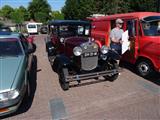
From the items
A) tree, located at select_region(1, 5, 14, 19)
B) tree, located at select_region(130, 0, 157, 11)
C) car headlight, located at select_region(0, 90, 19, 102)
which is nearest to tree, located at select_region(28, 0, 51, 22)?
tree, located at select_region(1, 5, 14, 19)

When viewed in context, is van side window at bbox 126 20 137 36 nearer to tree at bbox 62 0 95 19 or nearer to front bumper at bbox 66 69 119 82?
front bumper at bbox 66 69 119 82

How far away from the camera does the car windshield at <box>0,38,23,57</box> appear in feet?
20.7

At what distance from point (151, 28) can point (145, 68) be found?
1369 millimetres

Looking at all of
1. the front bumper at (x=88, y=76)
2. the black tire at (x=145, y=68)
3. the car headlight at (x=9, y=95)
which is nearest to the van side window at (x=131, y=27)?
the black tire at (x=145, y=68)

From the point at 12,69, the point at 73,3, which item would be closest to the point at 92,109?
the point at 12,69

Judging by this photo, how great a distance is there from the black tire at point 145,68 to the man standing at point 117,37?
83cm

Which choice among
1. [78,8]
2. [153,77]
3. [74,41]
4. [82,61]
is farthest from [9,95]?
[78,8]

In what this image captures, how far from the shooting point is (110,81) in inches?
302

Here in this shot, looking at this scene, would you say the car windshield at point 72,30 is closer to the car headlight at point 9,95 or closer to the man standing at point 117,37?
the man standing at point 117,37

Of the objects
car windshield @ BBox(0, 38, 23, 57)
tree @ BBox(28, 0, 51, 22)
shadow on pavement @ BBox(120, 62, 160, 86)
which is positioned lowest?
shadow on pavement @ BBox(120, 62, 160, 86)

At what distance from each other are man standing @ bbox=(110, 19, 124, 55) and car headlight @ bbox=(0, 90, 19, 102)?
440 cm

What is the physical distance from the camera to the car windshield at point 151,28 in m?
7.93

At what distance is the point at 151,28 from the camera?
8031 millimetres

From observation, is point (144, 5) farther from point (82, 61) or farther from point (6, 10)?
point (6, 10)
